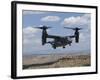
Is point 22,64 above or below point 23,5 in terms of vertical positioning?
below

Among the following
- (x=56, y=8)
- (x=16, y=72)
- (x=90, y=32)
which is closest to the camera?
(x=16, y=72)

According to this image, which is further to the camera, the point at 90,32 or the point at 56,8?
the point at 90,32

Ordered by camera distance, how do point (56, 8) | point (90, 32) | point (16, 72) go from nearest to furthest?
point (16, 72)
point (56, 8)
point (90, 32)

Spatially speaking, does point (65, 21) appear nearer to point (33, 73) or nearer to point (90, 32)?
point (90, 32)

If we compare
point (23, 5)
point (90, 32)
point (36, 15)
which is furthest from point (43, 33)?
point (90, 32)

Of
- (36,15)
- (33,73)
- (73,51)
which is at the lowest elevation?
(33,73)

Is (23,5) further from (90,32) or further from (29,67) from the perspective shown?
(90,32)
